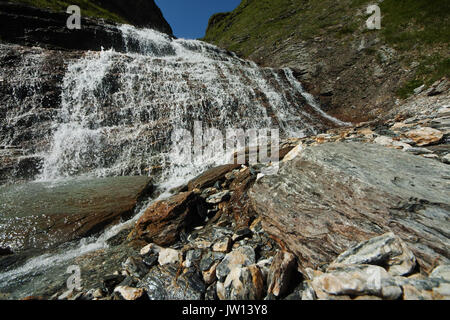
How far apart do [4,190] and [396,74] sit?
22424 millimetres

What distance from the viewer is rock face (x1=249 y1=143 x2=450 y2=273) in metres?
2.13

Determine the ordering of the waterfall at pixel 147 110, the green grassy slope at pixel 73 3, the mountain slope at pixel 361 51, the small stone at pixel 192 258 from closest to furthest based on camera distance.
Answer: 1. the small stone at pixel 192 258
2. the waterfall at pixel 147 110
3. the mountain slope at pixel 361 51
4. the green grassy slope at pixel 73 3

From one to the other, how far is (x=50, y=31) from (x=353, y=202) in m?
23.2

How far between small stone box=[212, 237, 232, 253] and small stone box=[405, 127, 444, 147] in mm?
5500

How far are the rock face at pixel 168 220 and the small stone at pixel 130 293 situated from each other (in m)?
1.17

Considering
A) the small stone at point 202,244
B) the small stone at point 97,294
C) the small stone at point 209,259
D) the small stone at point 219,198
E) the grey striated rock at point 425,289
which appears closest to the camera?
the grey striated rock at point 425,289

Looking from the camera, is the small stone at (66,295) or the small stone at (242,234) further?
the small stone at (242,234)

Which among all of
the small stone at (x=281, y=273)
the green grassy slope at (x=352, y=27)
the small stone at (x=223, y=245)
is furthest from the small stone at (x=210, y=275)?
the green grassy slope at (x=352, y=27)

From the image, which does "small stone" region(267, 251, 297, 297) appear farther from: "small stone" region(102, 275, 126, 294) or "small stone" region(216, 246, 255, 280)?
"small stone" region(102, 275, 126, 294)

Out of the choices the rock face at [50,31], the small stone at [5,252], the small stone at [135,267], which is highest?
the rock face at [50,31]

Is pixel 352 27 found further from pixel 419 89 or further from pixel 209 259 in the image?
pixel 209 259

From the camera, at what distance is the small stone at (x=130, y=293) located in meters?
2.67

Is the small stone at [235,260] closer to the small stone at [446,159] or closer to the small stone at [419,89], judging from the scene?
the small stone at [446,159]
